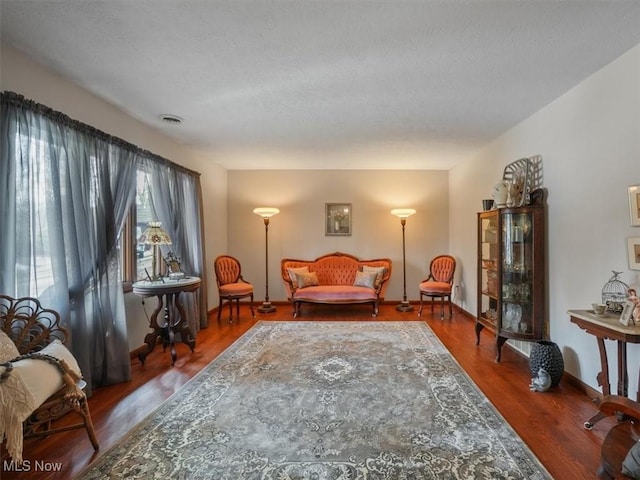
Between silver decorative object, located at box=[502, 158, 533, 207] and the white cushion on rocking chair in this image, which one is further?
silver decorative object, located at box=[502, 158, 533, 207]

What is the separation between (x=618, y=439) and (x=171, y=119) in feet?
14.2

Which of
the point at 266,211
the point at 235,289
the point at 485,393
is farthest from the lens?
the point at 266,211

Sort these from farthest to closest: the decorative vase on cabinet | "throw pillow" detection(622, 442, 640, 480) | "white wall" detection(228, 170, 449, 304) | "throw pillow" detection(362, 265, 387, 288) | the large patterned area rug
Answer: "white wall" detection(228, 170, 449, 304) < "throw pillow" detection(362, 265, 387, 288) < the decorative vase on cabinet < the large patterned area rug < "throw pillow" detection(622, 442, 640, 480)

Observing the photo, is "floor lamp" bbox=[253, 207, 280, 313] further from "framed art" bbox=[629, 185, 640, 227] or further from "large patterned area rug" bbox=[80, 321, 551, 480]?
"framed art" bbox=[629, 185, 640, 227]

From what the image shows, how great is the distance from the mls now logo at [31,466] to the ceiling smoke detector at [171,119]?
3018mm

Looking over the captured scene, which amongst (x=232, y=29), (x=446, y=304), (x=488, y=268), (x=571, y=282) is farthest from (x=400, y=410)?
(x=446, y=304)

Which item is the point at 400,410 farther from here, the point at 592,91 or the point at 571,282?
the point at 592,91

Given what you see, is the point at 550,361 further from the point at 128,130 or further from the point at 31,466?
the point at 128,130

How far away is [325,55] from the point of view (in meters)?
2.27

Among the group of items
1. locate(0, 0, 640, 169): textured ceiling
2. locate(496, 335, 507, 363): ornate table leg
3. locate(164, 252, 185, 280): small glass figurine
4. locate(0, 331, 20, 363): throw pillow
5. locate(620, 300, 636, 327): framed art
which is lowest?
locate(496, 335, 507, 363): ornate table leg

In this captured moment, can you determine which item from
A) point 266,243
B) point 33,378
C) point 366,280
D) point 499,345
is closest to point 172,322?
point 33,378

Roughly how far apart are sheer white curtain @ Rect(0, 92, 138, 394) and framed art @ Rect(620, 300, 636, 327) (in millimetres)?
3887

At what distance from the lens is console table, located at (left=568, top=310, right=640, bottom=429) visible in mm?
1955

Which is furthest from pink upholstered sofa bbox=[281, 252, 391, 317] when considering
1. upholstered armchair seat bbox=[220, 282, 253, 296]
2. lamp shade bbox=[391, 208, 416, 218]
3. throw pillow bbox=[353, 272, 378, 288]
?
lamp shade bbox=[391, 208, 416, 218]
